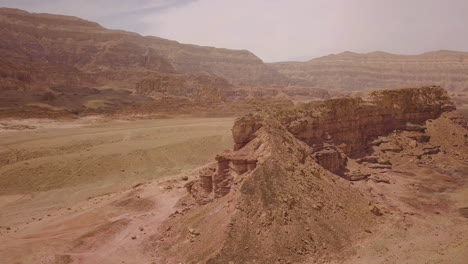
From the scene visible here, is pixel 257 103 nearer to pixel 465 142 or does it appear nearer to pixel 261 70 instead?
pixel 465 142

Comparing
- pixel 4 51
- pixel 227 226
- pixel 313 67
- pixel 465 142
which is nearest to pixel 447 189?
pixel 465 142

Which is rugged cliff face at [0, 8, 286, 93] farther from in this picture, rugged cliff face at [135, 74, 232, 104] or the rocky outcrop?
the rocky outcrop

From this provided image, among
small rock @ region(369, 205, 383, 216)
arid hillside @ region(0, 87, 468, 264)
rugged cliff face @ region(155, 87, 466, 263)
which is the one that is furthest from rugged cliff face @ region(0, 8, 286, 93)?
small rock @ region(369, 205, 383, 216)

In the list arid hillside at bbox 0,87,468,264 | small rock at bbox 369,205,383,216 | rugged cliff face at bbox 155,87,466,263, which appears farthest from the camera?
small rock at bbox 369,205,383,216

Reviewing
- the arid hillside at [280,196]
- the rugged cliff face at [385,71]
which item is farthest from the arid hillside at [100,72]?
the arid hillside at [280,196]

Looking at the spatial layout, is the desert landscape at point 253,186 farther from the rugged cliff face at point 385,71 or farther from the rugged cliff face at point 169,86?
the rugged cliff face at point 385,71

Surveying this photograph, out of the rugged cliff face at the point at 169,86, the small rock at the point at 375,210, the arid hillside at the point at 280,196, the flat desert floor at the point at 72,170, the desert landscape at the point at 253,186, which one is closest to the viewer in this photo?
the arid hillside at the point at 280,196
